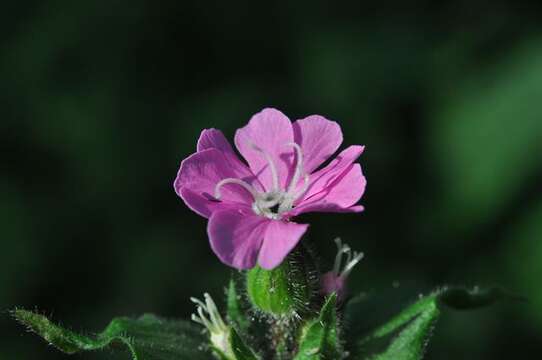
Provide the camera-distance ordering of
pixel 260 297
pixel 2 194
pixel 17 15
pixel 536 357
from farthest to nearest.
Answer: pixel 17 15, pixel 2 194, pixel 536 357, pixel 260 297

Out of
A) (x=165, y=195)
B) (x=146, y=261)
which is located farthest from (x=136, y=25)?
(x=146, y=261)

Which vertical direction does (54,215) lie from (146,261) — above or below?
above

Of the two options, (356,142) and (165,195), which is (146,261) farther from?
(356,142)

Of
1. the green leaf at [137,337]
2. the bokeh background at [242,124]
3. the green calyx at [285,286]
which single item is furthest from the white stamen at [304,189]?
the bokeh background at [242,124]

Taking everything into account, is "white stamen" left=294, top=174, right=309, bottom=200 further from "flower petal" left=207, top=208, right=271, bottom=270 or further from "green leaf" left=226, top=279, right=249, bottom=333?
"green leaf" left=226, top=279, right=249, bottom=333

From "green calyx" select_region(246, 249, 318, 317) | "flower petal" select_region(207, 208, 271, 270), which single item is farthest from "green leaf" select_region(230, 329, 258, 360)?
"flower petal" select_region(207, 208, 271, 270)

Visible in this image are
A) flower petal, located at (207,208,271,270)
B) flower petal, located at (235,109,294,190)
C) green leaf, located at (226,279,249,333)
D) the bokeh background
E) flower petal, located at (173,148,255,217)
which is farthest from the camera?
the bokeh background

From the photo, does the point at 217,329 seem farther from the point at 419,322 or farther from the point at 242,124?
the point at 242,124
